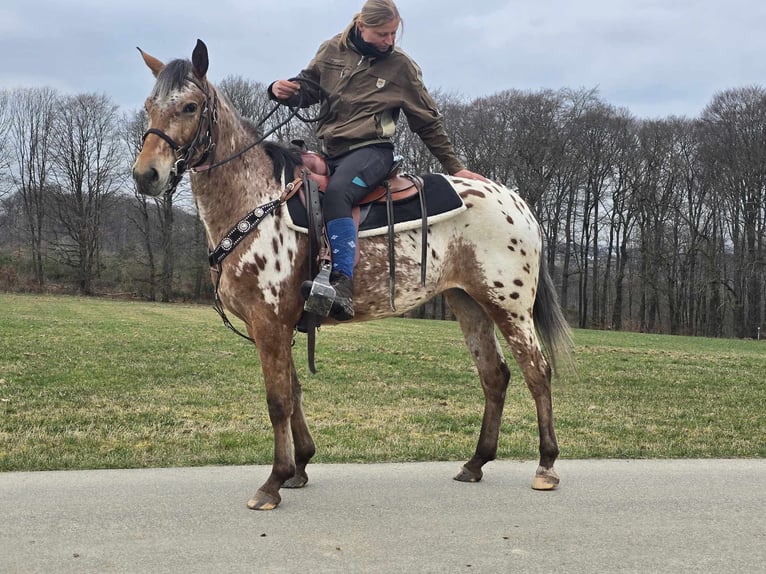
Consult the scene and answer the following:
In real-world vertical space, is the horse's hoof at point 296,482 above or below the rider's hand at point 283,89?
below

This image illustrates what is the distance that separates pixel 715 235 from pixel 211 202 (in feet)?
150

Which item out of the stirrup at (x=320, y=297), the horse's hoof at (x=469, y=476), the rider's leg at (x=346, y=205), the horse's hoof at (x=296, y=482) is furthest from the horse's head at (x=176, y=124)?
the horse's hoof at (x=469, y=476)

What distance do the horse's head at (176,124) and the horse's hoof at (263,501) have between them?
6.73 feet

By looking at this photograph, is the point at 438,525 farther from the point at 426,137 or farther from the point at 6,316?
the point at 6,316

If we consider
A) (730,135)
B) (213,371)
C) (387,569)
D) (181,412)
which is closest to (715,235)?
(730,135)

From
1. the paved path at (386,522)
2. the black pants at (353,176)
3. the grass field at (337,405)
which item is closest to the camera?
the paved path at (386,522)

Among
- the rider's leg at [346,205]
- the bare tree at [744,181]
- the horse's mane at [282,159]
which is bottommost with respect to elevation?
the rider's leg at [346,205]

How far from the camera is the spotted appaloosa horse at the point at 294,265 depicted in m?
4.31

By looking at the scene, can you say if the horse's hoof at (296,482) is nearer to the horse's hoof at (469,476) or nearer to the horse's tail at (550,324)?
the horse's hoof at (469,476)

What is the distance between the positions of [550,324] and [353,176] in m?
2.09

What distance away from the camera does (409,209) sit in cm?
486

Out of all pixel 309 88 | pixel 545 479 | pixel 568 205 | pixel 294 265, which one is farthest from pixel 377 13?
pixel 568 205

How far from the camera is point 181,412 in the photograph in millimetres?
8648

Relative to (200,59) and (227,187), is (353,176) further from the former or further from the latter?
(200,59)
